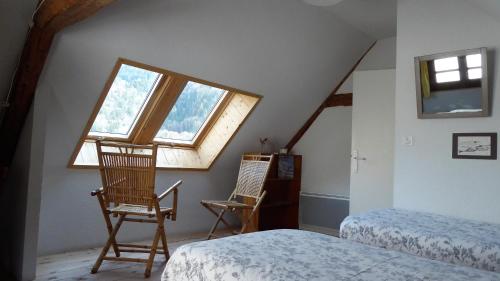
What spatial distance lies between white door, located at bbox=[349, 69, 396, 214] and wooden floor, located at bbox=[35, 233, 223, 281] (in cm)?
210

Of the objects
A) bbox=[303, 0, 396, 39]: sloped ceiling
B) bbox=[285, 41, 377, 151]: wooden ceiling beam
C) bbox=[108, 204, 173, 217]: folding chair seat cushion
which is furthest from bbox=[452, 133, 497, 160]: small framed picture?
bbox=[108, 204, 173, 217]: folding chair seat cushion

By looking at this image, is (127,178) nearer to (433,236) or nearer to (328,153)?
(433,236)

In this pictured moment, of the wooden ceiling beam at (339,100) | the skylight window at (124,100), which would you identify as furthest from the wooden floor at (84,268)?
the wooden ceiling beam at (339,100)

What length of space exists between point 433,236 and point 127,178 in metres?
2.07

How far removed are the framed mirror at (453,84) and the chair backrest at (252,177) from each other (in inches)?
60.6

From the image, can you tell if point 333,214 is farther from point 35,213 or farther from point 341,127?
point 35,213

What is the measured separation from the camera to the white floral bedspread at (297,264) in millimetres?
1343

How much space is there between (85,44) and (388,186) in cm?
299

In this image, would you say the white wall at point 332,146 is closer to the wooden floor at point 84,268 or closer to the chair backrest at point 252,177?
the chair backrest at point 252,177

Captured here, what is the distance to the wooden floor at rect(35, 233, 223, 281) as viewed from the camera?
2.69m

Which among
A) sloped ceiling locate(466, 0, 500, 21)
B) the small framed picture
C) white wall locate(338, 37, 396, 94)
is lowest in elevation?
the small framed picture

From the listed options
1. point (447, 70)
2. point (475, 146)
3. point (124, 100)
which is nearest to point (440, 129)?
point (475, 146)

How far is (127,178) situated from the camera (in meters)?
2.87

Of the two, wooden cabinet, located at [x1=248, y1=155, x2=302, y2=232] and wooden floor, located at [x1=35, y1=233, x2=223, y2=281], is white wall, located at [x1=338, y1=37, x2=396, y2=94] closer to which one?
wooden cabinet, located at [x1=248, y1=155, x2=302, y2=232]
